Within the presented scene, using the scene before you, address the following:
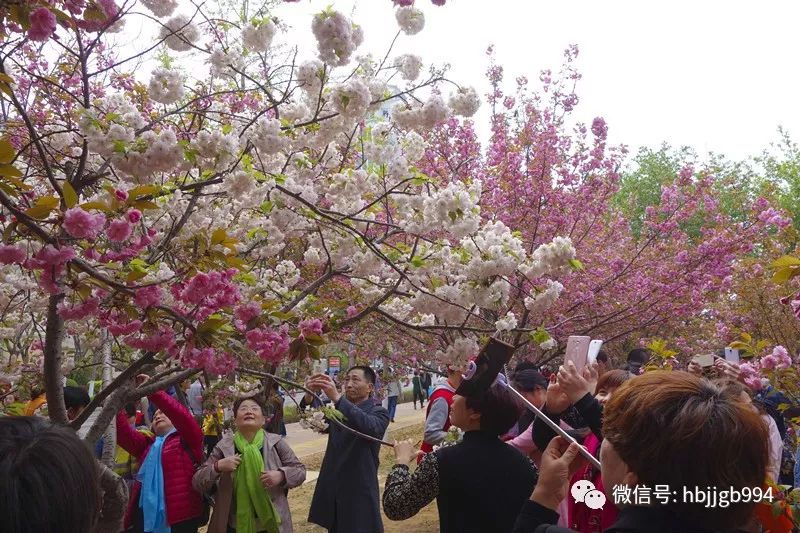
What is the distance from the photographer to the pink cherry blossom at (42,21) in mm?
2193

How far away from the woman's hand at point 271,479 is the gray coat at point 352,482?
287 millimetres

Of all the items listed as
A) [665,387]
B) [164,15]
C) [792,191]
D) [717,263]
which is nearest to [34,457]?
[665,387]

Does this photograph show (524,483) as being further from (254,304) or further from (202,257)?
(202,257)

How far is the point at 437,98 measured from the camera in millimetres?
3621

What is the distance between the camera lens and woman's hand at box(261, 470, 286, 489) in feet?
13.8

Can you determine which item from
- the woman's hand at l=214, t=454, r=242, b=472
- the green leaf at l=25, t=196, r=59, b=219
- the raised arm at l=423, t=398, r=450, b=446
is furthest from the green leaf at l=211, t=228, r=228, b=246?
the raised arm at l=423, t=398, r=450, b=446

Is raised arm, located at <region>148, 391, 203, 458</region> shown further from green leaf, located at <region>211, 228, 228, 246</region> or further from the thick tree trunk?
green leaf, located at <region>211, 228, 228, 246</region>

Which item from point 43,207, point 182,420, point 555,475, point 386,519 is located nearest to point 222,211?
point 182,420

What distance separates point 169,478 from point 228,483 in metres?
0.40

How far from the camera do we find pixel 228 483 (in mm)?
4254

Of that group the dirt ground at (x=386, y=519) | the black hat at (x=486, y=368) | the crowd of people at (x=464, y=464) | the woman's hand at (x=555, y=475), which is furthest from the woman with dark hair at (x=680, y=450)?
the dirt ground at (x=386, y=519)

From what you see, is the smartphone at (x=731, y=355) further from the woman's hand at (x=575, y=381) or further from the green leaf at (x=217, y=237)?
the green leaf at (x=217, y=237)

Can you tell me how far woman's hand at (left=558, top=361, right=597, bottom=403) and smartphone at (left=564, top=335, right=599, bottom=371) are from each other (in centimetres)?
2

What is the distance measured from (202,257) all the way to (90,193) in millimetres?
1479
